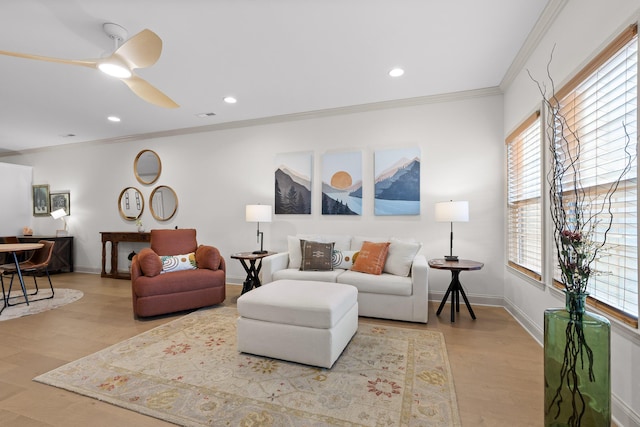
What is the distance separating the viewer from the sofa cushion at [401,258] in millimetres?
3338

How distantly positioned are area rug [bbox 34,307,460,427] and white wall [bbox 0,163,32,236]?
243 inches

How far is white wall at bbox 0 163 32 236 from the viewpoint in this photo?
20.3 ft

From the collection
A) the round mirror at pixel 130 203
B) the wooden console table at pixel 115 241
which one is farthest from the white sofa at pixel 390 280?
the round mirror at pixel 130 203

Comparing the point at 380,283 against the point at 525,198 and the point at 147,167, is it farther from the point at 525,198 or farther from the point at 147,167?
the point at 147,167

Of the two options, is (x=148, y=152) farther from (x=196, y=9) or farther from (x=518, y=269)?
(x=518, y=269)

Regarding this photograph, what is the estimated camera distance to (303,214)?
4.52 m

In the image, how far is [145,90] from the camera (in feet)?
8.55

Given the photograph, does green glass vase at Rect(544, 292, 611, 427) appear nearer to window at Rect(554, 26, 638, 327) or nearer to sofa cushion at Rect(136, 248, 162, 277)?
window at Rect(554, 26, 638, 327)

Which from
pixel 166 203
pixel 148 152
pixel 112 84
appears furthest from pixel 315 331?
pixel 148 152

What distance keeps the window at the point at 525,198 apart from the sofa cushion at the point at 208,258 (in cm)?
343

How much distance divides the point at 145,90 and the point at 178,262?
2011 mm

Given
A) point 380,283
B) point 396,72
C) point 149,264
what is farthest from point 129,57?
point 380,283

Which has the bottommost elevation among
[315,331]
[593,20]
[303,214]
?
[315,331]

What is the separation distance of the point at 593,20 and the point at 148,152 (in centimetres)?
611
